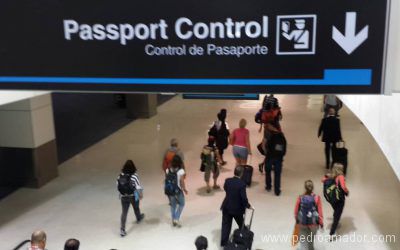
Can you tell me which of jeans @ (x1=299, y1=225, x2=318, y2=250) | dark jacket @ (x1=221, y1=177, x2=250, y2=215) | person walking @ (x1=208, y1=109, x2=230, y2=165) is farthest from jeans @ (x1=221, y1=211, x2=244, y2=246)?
person walking @ (x1=208, y1=109, x2=230, y2=165)

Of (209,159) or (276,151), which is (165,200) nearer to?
(209,159)

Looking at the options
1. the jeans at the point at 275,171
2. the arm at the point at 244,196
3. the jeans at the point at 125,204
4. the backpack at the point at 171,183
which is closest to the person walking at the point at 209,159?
the jeans at the point at 275,171

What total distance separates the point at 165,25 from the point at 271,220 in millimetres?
6454

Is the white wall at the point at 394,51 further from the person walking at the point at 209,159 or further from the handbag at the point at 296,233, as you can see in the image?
the person walking at the point at 209,159

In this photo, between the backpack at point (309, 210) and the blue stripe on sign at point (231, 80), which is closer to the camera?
the blue stripe on sign at point (231, 80)

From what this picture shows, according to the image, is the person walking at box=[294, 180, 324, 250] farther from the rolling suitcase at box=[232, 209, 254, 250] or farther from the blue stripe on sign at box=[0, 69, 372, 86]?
the blue stripe on sign at box=[0, 69, 372, 86]

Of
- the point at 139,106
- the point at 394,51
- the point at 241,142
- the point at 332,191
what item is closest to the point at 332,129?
the point at 241,142

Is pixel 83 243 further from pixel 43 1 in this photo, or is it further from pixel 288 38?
pixel 288 38

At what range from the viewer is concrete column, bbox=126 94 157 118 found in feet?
59.3

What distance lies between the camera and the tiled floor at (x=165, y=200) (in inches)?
325

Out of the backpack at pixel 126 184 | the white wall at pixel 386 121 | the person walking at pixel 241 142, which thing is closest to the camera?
the white wall at pixel 386 121

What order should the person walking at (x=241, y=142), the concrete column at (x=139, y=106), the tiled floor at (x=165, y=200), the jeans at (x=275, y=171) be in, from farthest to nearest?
the concrete column at (x=139, y=106) → the person walking at (x=241, y=142) → the jeans at (x=275, y=171) → the tiled floor at (x=165, y=200)

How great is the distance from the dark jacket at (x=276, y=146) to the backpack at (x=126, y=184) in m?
3.13

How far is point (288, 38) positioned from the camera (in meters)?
2.87
